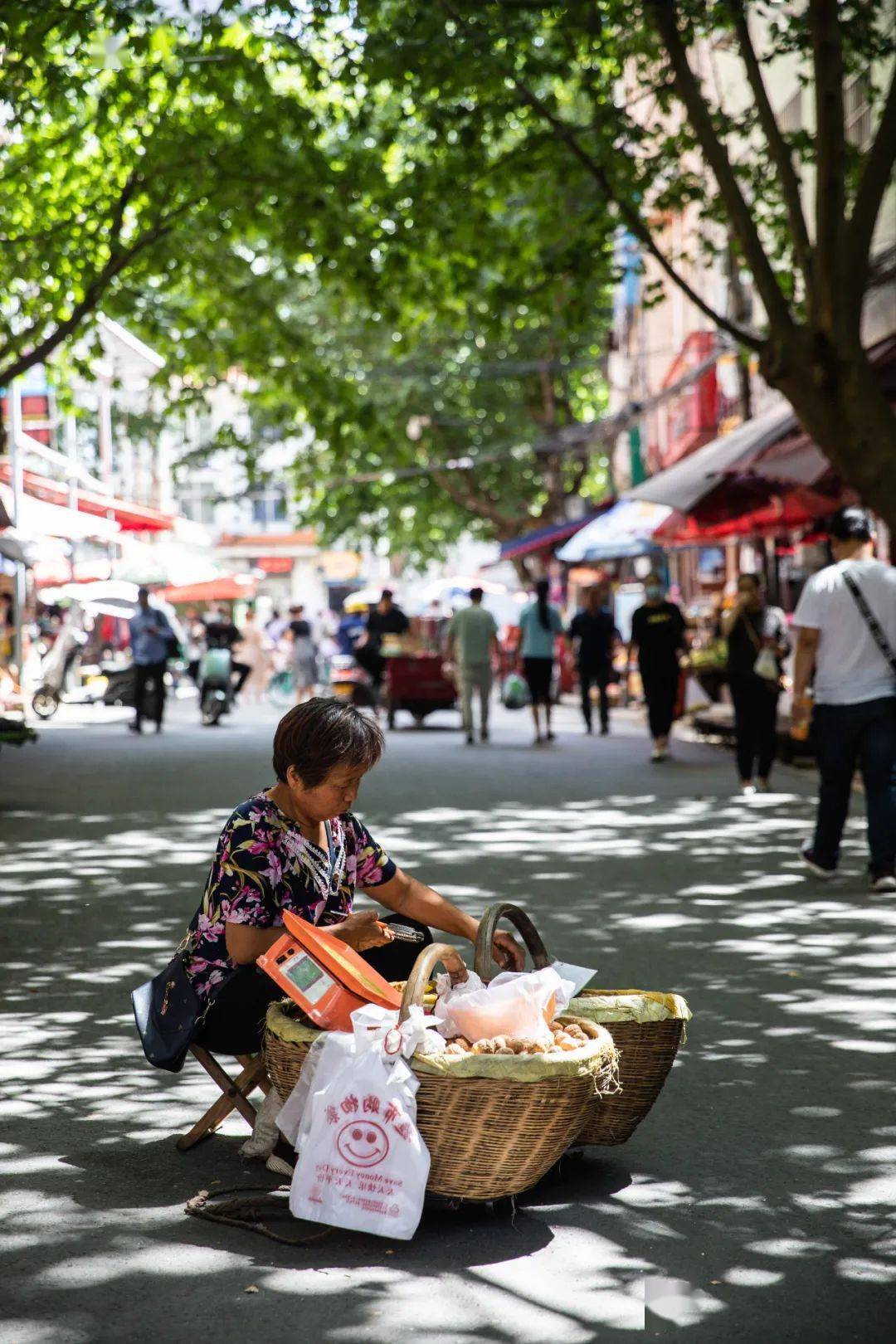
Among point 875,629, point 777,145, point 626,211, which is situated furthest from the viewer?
point 626,211

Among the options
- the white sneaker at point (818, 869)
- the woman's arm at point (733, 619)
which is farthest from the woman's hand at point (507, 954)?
the woman's arm at point (733, 619)

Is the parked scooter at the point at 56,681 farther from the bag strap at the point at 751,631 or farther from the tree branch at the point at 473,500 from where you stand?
the bag strap at the point at 751,631

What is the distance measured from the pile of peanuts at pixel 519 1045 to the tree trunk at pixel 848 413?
29.8ft

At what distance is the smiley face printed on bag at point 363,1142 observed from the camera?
4.57 metres

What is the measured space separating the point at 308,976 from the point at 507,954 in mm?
662

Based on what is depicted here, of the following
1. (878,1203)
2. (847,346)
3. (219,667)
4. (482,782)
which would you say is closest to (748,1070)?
(878,1203)

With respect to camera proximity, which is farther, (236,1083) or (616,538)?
(616,538)

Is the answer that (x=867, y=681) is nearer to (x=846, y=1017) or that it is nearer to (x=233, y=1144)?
(x=846, y=1017)

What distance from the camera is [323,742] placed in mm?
5059

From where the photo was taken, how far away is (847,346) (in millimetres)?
13508

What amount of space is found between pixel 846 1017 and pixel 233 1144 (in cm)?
264

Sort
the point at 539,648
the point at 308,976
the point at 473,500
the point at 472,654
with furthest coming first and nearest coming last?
the point at 473,500, the point at 539,648, the point at 472,654, the point at 308,976

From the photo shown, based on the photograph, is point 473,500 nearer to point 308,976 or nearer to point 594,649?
point 594,649

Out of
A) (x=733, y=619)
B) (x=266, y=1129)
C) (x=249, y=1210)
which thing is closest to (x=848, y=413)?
(x=733, y=619)
